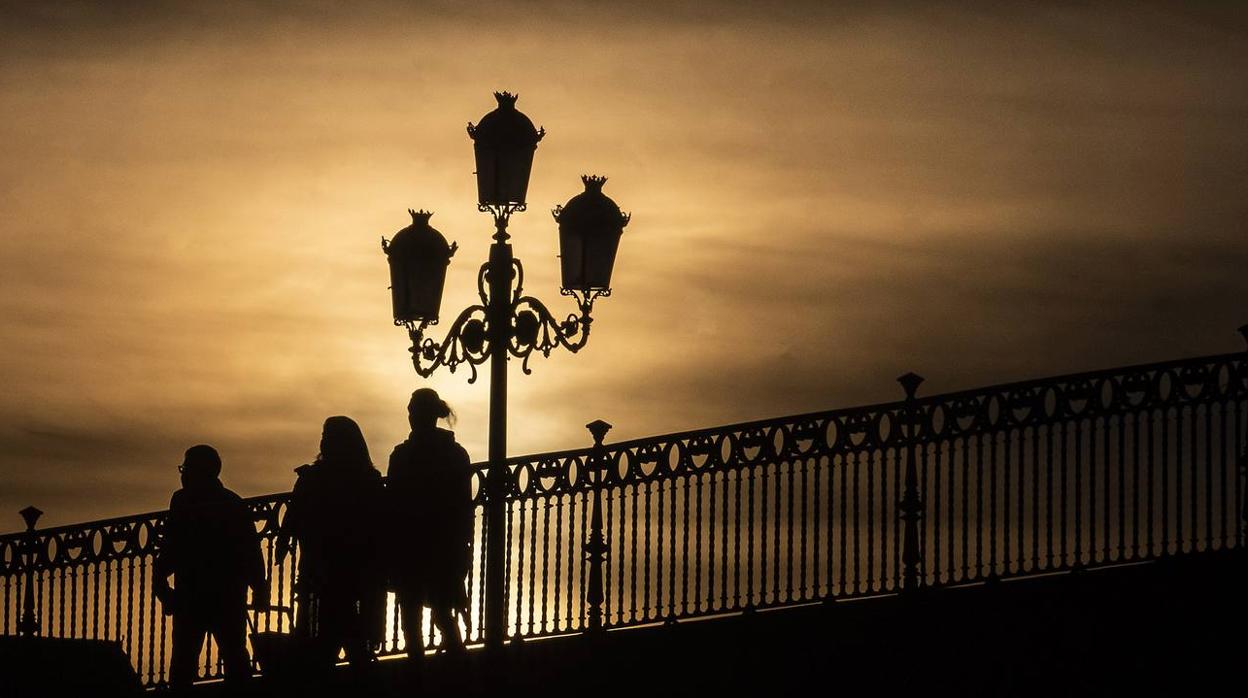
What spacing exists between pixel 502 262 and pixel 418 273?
0.75 m

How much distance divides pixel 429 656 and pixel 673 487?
2349 mm

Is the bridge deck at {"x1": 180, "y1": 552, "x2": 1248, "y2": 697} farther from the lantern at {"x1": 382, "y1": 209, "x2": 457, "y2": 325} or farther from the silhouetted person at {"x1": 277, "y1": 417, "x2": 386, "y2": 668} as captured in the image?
the lantern at {"x1": 382, "y1": 209, "x2": 457, "y2": 325}

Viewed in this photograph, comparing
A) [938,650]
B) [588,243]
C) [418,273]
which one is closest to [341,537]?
[418,273]

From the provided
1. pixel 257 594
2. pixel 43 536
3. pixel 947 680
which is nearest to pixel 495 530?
pixel 257 594

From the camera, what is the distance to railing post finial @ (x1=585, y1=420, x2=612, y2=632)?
1902cm

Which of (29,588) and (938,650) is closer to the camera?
(938,650)

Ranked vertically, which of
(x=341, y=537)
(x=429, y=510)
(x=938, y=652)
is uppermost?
(x=429, y=510)

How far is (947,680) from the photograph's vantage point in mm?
17141

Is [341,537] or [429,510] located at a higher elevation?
[429,510]

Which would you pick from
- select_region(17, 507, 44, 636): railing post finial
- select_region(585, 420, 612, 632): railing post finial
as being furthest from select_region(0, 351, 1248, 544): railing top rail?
select_region(17, 507, 44, 636): railing post finial

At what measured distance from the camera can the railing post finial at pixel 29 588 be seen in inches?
Result: 920

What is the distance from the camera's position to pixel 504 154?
18422 mm

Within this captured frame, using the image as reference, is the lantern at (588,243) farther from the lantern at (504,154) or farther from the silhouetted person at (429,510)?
the silhouetted person at (429,510)

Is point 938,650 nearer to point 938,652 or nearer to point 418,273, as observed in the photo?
point 938,652
